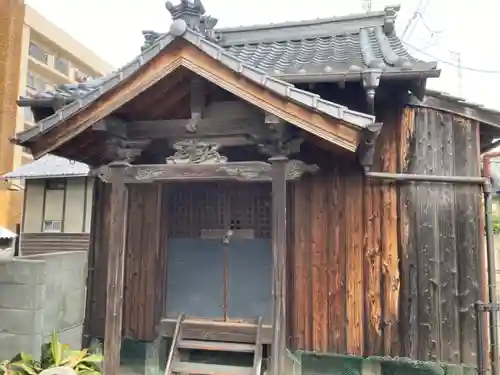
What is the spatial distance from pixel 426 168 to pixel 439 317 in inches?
88.0

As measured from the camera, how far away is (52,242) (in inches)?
715

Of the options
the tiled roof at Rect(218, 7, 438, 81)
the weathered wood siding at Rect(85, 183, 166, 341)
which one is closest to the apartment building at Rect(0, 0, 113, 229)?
the tiled roof at Rect(218, 7, 438, 81)

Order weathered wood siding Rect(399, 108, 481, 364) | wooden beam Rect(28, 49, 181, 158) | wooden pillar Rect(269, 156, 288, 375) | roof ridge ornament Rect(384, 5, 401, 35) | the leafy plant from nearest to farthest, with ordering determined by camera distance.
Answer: wooden pillar Rect(269, 156, 288, 375) → wooden beam Rect(28, 49, 181, 158) → weathered wood siding Rect(399, 108, 481, 364) → the leafy plant → roof ridge ornament Rect(384, 5, 401, 35)

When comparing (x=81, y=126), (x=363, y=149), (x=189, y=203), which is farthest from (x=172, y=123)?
(x=363, y=149)

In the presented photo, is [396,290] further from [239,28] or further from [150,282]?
[239,28]

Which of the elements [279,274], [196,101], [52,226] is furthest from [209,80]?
[52,226]

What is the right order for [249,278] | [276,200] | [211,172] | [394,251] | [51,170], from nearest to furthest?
[276,200]
[211,172]
[394,251]
[249,278]
[51,170]

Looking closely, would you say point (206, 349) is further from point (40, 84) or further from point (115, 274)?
point (40, 84)

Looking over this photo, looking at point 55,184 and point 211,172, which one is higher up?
point 55,184

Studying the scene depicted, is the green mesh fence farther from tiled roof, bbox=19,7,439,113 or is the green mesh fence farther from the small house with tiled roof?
the small house with tiled roof

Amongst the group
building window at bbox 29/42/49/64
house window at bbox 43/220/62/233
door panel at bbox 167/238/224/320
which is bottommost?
door panel at bbox 167/238/224/320

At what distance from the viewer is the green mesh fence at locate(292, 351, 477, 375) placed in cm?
611

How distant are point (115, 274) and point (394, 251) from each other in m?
4.09

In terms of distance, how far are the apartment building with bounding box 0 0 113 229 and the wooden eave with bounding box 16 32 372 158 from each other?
49.1ft
